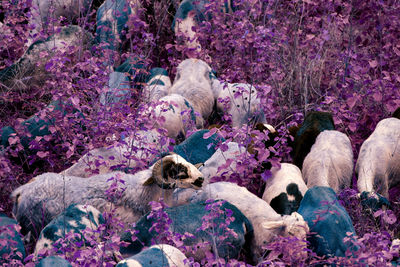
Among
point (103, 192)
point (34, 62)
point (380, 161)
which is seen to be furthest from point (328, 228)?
point (34, 62)

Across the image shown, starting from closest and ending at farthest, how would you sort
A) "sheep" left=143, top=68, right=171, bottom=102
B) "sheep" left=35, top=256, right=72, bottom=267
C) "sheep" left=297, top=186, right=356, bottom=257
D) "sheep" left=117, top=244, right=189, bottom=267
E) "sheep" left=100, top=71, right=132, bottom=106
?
"sheep" left=35, top=256, right=72, bottom=267
"sheep" left=117, top=244, right=189, bottom=267
"sheep" left=297, top=186, right=356, bottom=257
"sheep" left=100, top=71, right=132, bottom=106
"sheep" left=143, top=68, right=171, bottom=102

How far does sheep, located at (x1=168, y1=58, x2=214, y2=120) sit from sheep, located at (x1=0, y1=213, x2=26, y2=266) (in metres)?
2.47

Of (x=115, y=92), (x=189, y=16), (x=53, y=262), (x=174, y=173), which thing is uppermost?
(x=189, y=16)

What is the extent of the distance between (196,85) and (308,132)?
145cm

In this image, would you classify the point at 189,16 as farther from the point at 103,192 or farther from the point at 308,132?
the point at 103,192

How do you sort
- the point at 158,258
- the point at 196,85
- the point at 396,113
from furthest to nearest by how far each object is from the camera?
the point at 196,85, the point at 396,113, the point at 158,258

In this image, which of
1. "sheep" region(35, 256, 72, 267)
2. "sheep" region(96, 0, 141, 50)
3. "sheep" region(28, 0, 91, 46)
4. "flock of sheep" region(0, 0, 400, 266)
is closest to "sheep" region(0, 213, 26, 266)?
"flock of sheep" region(0, 0, 400, 266)

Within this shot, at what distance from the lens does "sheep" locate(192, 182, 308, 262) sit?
377cm

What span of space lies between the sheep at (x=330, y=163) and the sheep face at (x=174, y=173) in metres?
1.07

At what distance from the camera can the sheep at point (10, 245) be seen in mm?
3561

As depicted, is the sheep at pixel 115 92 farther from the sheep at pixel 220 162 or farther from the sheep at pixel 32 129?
the sheep at pixel 220 162

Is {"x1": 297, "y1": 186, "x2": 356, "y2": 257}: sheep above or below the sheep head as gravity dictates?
below

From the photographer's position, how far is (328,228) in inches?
146

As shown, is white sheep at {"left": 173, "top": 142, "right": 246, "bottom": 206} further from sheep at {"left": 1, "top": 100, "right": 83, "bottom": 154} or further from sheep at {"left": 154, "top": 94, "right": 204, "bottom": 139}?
sheep at {"left": 1, "top": 100, "right": 83, "bottom": 154}
